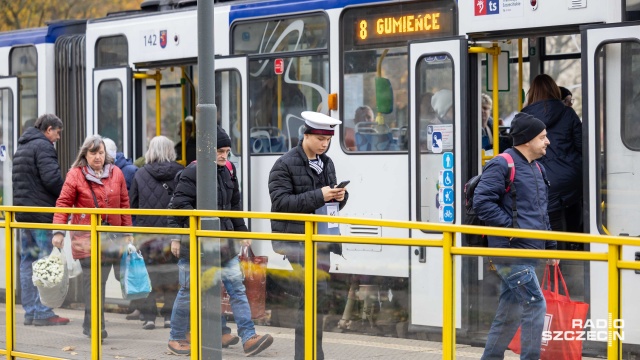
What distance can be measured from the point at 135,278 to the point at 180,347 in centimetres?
56

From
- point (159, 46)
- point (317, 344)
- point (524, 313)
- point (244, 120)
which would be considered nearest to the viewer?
point (524, 313)

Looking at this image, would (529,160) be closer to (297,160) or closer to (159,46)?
(297,160)

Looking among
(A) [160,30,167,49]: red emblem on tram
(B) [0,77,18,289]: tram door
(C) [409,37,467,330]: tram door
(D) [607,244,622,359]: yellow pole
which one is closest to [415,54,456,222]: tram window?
(C) [409,37,467,330]: tram door

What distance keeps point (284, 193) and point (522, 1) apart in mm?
2204

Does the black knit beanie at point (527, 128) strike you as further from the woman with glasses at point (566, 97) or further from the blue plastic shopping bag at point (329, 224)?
the woman with glasses at point (566, 97)

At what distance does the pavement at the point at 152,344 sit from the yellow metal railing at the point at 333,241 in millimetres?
90

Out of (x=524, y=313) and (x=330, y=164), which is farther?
(x=330, y=164)

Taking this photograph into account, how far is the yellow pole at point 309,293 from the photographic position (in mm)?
6449

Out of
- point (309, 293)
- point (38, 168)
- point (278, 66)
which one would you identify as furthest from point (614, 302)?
point (38, 168)

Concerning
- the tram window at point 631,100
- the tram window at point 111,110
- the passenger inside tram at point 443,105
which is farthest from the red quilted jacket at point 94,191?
the tram window at point 631,100

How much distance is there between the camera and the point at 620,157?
7.86m

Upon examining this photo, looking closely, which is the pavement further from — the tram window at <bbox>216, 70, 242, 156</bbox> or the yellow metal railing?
the tram window at <bbox>216, 70, 242, 156</bbox>

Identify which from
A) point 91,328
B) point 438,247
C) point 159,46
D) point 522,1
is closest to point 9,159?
point 159,46

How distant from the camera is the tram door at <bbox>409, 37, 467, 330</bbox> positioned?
28.6 ft
